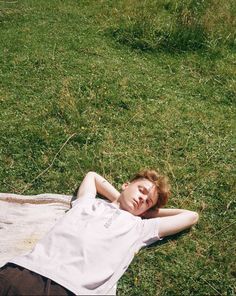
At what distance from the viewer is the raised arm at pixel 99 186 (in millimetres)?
4832

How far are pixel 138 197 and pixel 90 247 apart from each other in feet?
2.74

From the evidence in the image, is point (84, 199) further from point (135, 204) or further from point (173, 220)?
point (173, 220)

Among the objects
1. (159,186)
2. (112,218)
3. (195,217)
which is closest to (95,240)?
(112,218)

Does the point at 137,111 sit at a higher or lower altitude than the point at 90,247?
lower

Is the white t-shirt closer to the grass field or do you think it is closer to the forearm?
the forearm

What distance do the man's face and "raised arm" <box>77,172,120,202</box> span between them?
15.7 inches

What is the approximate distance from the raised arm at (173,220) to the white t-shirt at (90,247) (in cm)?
10

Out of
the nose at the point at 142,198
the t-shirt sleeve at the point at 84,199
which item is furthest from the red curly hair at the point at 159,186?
the t-shirt sleeve at the point at 84,199

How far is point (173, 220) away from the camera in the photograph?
4559 millimetres

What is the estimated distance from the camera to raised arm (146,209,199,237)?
4480 mm

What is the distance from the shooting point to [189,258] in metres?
4.55

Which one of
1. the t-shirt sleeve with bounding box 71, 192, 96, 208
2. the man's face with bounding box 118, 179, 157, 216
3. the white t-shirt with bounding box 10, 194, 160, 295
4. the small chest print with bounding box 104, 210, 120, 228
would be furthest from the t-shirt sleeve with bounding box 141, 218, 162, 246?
the t-shirt sleeve with bounding box 71, 192, 96, 208

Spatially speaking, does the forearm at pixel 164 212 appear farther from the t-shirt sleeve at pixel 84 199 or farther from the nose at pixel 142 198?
the t-shirt sleeve at pixel 84 199

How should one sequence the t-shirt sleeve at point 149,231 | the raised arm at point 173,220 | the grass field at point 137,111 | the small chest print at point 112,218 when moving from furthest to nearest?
1. the grass field at point 137,111
2. the raised arm at point 173,220
3. the t-shirt sleeve at point 149,231
4. the small chest print at point 112,218
